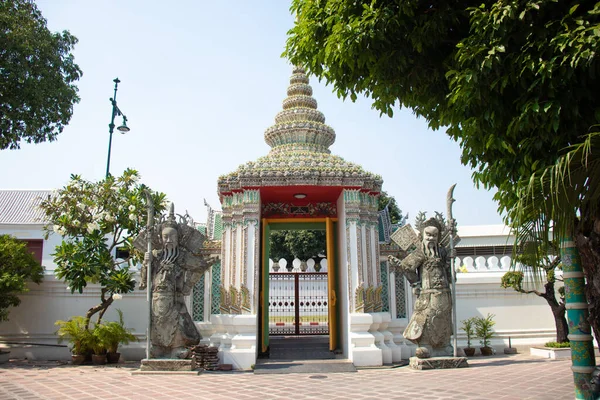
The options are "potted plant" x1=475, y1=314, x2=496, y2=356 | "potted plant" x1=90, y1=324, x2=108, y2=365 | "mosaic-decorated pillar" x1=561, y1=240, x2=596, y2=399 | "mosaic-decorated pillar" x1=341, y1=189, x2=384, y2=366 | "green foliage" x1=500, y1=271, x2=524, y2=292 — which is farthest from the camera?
"potted plant" x1=475, y1=314, x2=496, y2=356

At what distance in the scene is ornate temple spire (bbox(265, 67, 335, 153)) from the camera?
38.3 ft

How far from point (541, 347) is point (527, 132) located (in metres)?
8.31

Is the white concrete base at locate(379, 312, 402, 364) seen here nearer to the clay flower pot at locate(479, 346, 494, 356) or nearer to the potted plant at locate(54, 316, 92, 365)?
the clay flower pot at locate(479, 346, 494, 356)

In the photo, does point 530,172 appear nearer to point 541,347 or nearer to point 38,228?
point 541,347

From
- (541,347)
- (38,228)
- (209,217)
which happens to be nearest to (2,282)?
(209,217)

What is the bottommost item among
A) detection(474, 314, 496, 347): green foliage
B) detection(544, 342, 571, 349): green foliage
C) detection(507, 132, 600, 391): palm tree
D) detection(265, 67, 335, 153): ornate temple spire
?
detection(544, 342, 571, 349): green foliage

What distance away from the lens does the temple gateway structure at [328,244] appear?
30.4ft

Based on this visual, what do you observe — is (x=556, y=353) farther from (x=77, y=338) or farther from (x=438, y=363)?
(x=77, y=338)

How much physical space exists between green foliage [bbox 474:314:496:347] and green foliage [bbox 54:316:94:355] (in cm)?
864

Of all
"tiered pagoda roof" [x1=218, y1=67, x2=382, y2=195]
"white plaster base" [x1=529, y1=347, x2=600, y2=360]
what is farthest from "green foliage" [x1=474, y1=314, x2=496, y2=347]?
"tiered pagoda roof" [x1=218, y1=67, x2=382, y2=195]

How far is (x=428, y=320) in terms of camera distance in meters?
8.84

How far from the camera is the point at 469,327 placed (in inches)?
436

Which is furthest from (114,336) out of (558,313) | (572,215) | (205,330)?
(558,313)

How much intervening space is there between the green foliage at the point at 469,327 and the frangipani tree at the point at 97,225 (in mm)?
7654
